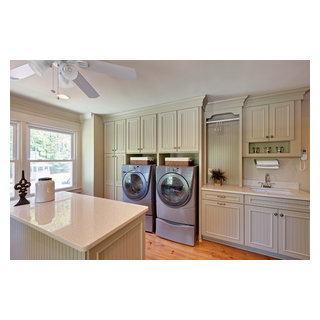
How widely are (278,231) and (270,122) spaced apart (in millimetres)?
1467

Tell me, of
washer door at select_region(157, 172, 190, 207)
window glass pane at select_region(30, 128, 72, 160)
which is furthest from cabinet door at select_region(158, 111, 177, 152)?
window glass pane at select_region(30, 128, 72, 160)

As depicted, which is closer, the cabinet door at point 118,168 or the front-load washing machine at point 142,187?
the front-load washing machine at point 142,187

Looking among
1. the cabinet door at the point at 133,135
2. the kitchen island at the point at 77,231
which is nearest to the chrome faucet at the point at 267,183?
the kitchen island at the point at 77,231

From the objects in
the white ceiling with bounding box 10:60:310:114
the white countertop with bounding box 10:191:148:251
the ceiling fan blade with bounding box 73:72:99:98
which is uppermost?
the white ceiling with bounding box 10:60:310:114

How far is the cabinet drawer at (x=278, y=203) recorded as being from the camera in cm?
167

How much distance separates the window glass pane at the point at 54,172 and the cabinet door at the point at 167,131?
2079 millimetres

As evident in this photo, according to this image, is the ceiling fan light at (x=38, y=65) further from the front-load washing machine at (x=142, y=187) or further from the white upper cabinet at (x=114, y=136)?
the white upper cabinet at (x=114, y=136)

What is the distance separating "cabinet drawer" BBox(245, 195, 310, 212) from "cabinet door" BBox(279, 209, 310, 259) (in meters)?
0.06

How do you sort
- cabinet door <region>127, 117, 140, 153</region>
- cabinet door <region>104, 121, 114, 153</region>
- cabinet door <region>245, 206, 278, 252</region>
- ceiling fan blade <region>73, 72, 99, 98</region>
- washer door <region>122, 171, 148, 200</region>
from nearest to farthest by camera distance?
ceiling fan blade <region>73, 72, 99, 98</region> < cabinet door <region>245, 206, 278, 252</region> < washer door <region>122, 171, 148, 200</region> < cabinet door <region>127, 117, 140, 153</region> < cabinet door <region>104, 121, 114, 153</region>

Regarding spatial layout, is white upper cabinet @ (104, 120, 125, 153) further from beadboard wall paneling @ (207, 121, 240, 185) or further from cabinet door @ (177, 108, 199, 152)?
beadboard wall paneling @ (207, 121, 240, 185)

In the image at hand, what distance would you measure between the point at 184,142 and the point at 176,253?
5.29 ft

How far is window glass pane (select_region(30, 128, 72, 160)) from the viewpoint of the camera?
2.53 m

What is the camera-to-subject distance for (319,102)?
34.8 inches
